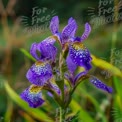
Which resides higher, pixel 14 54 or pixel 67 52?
pixel 67 52

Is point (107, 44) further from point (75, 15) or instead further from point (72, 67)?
point (72, 67)

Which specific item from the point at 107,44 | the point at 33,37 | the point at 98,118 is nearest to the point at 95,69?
the point at 107,44

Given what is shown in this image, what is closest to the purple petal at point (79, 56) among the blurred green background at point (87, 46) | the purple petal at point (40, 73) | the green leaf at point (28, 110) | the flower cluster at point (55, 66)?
the flower cluster at point (55, 66)

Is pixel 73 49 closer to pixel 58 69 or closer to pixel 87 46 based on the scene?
pixel 58 69

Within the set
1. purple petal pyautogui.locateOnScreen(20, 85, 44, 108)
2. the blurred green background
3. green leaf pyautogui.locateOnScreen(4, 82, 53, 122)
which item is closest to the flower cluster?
purple petal pyautogui.locateOnScreen(20, 85, 44, 108)

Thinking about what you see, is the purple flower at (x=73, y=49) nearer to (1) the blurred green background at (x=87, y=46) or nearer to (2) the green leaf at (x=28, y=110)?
(1) the blurred green background at (x=87, y=46)
